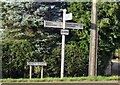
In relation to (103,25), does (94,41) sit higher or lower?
lower

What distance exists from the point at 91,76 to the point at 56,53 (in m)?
2.41

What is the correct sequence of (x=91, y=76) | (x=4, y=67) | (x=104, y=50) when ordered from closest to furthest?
(x=91, y=76) → (x=4, y=67) → (x=104, y=50)

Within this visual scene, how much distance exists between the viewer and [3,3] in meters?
14.8

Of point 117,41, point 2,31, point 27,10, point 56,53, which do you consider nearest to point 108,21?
point 117,41

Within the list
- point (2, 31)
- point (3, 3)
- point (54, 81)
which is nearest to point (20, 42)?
point (2, 31)

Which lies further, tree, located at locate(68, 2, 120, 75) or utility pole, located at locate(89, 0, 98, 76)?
tree, located at locate(68, 2, 120, 75)

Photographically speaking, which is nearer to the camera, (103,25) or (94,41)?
(94,41)

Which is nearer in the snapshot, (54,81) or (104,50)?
(54,81)

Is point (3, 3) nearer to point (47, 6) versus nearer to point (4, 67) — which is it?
point (47, 6)

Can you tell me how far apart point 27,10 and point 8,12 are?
0.92 m

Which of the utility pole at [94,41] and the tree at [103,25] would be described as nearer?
the utility pole at [94,41]

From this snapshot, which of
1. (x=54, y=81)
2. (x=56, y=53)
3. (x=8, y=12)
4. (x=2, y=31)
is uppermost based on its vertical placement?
(x=8, y=12)

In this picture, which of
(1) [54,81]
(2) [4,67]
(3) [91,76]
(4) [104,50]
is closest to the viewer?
(1) [54,81]

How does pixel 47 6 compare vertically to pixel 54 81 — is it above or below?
→ above
